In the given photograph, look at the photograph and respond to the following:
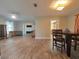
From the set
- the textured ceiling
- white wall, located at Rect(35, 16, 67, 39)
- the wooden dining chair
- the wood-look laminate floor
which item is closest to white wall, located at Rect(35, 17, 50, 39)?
white wall, located at Rect(35, 16, 67, 39)

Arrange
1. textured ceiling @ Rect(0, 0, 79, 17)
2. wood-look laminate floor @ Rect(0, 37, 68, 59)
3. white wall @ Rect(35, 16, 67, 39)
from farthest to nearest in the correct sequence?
white wall @ Rect(35, 16, 67, 39) → textured ceiling @ Rect(0, 0, 79, 17) → wood-look laminate floor @ Rect(0, 37, 68, 59)

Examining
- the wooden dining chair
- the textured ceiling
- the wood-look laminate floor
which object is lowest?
the wood-look laminate floor

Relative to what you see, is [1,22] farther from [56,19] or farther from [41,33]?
[56,19]

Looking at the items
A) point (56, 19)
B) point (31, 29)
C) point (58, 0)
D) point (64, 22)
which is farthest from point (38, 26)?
point (58, 0)

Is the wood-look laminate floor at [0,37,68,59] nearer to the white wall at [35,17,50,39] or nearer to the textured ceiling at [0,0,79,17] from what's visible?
the textured ceiling at [0,0,79,17]

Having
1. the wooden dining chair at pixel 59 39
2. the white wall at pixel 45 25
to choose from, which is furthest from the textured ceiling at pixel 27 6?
the white wall at pixel 45 25

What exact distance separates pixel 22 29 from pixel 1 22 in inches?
212

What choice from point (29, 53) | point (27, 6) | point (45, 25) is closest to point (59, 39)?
point (29, 53)

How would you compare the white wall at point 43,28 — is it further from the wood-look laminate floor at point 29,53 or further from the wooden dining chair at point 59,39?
the wooden dining chair at point 59,39

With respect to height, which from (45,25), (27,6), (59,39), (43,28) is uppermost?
(27,6)

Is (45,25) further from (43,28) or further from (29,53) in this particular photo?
(29,53)

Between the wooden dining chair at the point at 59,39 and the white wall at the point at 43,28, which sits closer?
the wooden dining chair at the point at 59,39

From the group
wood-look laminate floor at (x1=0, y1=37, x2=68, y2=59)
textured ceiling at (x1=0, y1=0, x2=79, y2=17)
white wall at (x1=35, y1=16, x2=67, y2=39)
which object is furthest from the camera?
white wall at (x1=35, y1=16, x2=67, y2=39)

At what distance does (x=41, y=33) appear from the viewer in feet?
34.8
